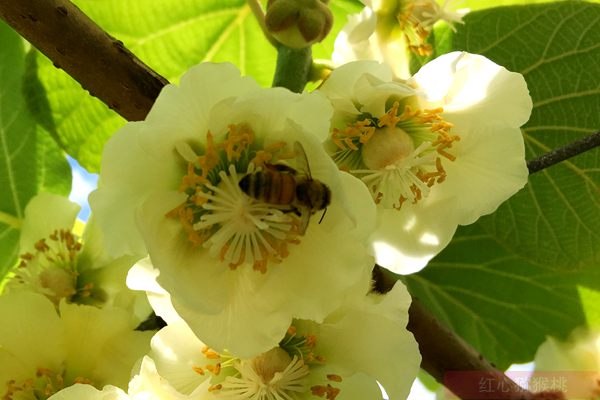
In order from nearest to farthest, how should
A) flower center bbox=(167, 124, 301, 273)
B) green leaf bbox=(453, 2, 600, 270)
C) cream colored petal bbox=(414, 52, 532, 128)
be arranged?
flower center bbox=(167, 124, 301, 273) < cream colored petal bbox=(414, 52, 532, 128) < green leaf bbox=(453, 2, 600, 270)

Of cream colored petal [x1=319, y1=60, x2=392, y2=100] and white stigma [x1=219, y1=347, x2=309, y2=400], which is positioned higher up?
cream colored petal [x1=319, y1=60, x2=392, y2=100]

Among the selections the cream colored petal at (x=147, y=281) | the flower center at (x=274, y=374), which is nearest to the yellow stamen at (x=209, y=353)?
the flower center at (x=274, y=374)

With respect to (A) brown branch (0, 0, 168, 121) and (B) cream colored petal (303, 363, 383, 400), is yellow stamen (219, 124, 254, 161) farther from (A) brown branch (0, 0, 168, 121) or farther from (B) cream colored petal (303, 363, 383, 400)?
(B) cream colored petal (303, 363, 383, 400)

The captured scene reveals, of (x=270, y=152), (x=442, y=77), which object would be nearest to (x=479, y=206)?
(x=442, y=77)

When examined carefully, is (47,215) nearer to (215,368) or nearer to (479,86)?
(215,368)

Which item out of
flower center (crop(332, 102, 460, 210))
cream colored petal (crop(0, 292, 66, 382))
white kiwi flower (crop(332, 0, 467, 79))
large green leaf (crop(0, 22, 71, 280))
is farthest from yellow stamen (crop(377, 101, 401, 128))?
large green leaf (crop(0, 22, 71, 280))

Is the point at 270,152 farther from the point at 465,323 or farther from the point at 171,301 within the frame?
the point at 465,323

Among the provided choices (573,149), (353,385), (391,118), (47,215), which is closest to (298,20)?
(391,118)
